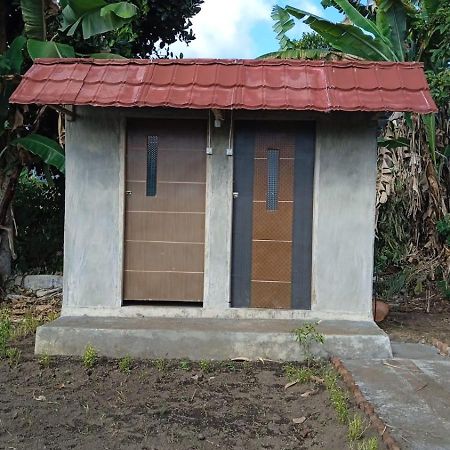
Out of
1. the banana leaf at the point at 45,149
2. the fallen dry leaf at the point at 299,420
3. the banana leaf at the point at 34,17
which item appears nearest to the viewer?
the fallen dry leaf at the point at 299,420

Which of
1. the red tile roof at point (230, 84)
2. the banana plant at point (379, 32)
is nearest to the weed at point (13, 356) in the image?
the red tile roof at point (230, 84)

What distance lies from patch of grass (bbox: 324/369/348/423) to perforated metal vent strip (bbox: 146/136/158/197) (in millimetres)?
2783

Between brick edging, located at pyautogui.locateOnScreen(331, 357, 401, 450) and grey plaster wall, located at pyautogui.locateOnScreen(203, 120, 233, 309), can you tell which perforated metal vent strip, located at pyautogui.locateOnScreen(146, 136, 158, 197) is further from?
brick edging, located at pyautogui.locateOnScreen(331, 357, 401, 450)

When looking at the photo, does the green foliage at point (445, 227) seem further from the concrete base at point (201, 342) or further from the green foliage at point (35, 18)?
the green foliage at point (35, 18)

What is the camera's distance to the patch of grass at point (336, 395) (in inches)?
166

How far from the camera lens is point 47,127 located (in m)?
10.6

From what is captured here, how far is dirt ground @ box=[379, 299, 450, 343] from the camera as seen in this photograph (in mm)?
7160

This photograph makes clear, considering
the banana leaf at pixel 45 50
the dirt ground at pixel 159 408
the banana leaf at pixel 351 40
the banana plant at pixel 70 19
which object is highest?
the banana leaf at pixel 351 40

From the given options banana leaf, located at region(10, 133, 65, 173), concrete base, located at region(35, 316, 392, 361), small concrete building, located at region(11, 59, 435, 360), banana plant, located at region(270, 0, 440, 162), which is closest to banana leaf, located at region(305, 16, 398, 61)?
banana plant, located at region(270, 0, 440, 162)

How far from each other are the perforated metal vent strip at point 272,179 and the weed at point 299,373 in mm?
1797

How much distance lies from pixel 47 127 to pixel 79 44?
1785 mm

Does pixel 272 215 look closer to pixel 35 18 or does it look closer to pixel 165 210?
pixel 165 210

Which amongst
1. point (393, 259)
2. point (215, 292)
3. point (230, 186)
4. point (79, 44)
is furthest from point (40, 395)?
point (393, 259)

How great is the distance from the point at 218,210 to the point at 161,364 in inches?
71.5
